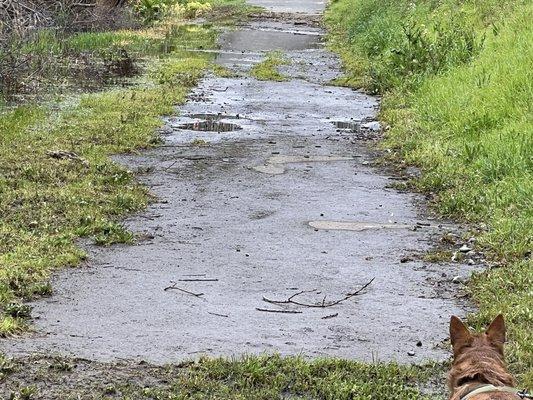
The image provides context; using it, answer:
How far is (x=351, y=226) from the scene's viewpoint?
9.22 metres

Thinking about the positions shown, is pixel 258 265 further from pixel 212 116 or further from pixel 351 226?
pixel 212 116

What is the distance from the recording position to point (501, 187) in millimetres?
9500

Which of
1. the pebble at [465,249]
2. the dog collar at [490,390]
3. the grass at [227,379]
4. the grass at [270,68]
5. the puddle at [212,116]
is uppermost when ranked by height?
the dog collar at [490,390]

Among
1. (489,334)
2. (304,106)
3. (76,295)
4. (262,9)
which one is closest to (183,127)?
(304,106)

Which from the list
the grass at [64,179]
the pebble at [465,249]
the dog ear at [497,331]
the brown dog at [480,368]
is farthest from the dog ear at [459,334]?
the pebble at [465,249]

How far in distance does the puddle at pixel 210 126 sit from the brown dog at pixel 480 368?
9596mm

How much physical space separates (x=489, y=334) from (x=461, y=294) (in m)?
2.79

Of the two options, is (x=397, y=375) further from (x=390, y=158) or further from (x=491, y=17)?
(x=491, y=17)

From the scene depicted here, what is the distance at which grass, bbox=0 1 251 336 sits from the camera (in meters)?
7.46

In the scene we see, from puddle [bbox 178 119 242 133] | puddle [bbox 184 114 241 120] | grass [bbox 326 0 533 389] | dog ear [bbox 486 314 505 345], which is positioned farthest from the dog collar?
puddle [bbox 184 114 241 120]

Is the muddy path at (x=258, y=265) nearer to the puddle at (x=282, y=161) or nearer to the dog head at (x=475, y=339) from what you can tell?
the puddle at (x=282, y=161)

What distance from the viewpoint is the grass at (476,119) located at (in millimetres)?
7346

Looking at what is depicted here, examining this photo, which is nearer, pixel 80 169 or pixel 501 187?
pixel 501 187

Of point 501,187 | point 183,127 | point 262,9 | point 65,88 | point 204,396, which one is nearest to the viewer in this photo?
point 204,396
